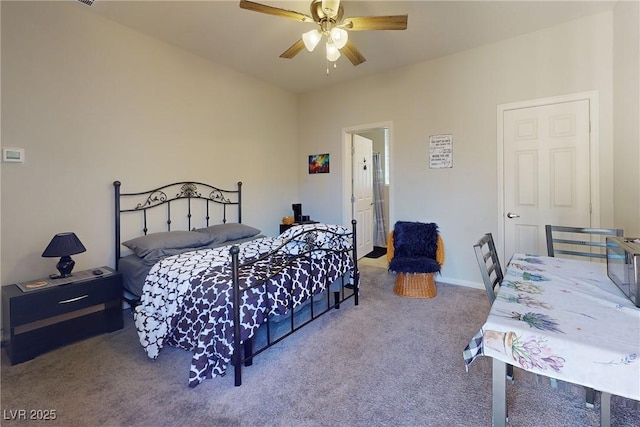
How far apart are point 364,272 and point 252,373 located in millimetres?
2566

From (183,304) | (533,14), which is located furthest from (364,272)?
→ (533,14)

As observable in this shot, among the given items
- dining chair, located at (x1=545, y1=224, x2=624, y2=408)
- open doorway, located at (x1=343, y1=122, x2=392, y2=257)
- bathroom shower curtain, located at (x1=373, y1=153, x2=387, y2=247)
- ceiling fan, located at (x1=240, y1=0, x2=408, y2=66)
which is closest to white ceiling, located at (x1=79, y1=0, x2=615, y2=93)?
ceiling fan, located at (x1=240, y1=0, x2=408, y2=66)

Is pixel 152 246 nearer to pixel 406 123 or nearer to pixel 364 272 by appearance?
pixel 364 272

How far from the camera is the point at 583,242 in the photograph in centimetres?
212

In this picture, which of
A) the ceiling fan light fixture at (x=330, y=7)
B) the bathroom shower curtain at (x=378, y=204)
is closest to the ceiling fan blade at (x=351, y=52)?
the ceiling fan light fixture at (x=330, y=7)

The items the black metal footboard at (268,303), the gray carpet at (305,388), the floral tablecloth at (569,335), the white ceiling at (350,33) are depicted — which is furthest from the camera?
the white ceiling at (350,33)

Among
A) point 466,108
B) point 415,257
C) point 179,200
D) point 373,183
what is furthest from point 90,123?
point 373,183

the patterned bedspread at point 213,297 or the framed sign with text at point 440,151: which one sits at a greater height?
the framed sign with text at point 440,151

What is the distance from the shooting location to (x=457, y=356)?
2.12 metres

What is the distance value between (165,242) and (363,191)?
331cm

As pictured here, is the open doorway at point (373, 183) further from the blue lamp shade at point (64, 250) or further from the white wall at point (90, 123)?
the blue lamp shade at point (64, 250)

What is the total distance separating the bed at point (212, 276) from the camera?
1.79 metres

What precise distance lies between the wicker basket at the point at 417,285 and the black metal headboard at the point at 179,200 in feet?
7.75

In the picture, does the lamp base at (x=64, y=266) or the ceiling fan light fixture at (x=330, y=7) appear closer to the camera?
the ceiling fan light fixture at (x=330, y=7)
